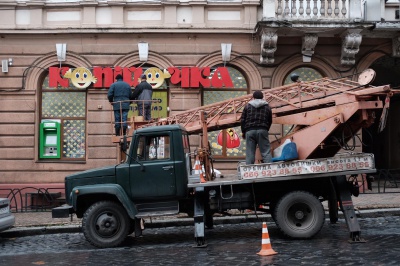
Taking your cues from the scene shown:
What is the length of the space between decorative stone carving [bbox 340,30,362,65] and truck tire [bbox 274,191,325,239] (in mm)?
8198

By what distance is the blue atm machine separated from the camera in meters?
18.1

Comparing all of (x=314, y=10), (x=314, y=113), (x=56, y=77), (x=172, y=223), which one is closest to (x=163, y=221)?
(x=172, y=223)

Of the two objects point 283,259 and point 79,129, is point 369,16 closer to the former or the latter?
point 79,129

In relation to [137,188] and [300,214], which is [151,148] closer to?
[137,188]

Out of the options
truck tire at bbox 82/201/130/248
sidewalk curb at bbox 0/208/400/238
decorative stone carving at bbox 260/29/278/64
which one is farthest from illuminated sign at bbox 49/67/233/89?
truck tire at bbox 82/201/130/248

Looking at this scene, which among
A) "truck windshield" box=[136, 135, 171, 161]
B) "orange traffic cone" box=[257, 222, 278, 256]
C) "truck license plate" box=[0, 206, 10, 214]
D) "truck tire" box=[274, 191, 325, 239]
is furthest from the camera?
"truck license plate" box=[0, 206, 10, 214]

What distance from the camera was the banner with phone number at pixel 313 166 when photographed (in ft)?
33.7

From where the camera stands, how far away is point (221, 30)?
17.8 m

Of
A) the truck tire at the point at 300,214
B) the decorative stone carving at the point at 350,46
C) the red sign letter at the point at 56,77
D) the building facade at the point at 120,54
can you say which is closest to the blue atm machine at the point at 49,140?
the building facade at the point at 120,54

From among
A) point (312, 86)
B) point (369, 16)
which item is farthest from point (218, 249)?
point (369, 16)

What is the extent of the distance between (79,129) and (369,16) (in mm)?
9697

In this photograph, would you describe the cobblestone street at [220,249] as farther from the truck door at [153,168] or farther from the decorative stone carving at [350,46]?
the decorative stone carving at [350,46]

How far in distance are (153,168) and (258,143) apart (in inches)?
79.0

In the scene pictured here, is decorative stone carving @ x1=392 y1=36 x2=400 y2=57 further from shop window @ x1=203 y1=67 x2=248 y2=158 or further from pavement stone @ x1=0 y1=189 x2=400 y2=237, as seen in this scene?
pavement stone @ x1=0 y1=189 x2=400 y2=237
